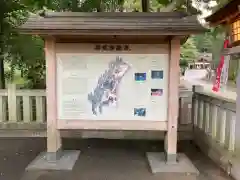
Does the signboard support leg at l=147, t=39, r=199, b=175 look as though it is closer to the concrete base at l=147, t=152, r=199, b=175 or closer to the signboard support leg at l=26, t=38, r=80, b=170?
the concrete base at l=147, t=152, r=199, b=175

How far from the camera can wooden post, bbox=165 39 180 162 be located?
18.0ft

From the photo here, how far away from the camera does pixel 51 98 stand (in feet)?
18.3

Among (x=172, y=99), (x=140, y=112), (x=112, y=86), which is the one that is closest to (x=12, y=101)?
(x=112, y=86)

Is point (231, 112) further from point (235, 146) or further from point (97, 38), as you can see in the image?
point (97, 38)

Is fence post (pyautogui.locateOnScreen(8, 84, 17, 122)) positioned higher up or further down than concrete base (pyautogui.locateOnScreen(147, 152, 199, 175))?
higher up

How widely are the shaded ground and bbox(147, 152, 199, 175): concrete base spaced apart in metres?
0.13

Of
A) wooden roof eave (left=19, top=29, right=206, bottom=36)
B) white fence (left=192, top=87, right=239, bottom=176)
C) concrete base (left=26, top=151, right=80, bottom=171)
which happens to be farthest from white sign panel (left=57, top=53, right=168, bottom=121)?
white fence (left=192, top=87, right=239, bottom=176)

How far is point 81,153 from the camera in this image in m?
6.26

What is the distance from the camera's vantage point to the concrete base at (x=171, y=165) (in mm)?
5215

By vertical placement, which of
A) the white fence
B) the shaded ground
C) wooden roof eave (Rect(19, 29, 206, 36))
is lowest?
the shaded ground

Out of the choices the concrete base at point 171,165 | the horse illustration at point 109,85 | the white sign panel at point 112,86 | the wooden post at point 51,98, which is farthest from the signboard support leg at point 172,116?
the wooden post at point 51,98

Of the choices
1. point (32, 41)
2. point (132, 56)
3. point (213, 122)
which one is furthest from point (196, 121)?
point (32, 41)

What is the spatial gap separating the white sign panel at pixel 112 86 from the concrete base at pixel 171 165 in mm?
831

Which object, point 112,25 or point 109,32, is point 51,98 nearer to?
point 109,32
